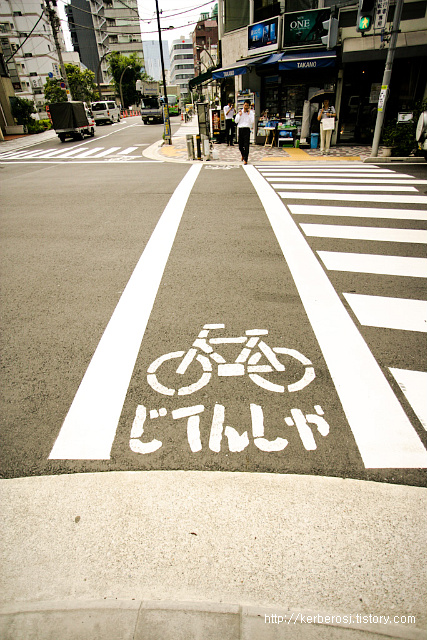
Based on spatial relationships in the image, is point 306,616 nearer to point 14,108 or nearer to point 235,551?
point 235,551

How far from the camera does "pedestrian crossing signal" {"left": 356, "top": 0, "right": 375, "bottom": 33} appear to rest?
1002 cm

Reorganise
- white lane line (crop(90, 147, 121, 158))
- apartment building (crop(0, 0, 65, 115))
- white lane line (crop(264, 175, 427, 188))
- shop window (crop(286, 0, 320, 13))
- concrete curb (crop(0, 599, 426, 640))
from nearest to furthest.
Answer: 1. concrete curb (crop(0, 599, 426, 640))
2. white lane line (crop(264, 175, 427, 188))
3. shop window (crop(286, 0, 320, 13))
4. white lane line (crop(90, 147, 121, 158))
5. apartment building (crop(0, 0, 65, 115))

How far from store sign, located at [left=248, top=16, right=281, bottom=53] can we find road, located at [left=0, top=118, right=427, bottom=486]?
44.3 feet

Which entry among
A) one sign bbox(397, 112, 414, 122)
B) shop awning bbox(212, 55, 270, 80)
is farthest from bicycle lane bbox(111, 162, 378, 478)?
shop awning bbox(212, 55, 270, 80)

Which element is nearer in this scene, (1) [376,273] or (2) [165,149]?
(1) [376,273]

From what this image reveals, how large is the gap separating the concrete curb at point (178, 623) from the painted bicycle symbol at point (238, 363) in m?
1.47

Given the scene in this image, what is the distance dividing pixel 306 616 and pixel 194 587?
53 cm

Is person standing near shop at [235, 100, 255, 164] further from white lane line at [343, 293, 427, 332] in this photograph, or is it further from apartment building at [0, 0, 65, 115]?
apartment building at [0, 0, 65, 115]

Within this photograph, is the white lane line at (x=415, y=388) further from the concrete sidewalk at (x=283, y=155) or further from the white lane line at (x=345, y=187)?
the concrete sidewalk at (x=283, y=155)

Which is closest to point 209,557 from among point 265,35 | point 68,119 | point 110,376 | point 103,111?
point 110,376

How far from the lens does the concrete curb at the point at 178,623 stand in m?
1.57

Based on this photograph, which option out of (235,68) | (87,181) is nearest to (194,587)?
(87,181)

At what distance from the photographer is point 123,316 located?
4090 mm

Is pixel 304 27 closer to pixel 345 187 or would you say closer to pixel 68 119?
pixel 345 187
